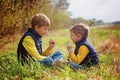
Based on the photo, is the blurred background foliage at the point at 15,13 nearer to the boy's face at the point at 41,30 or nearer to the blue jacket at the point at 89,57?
the boy's face at the point at 41,30

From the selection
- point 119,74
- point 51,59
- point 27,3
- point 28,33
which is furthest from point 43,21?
point 27,3

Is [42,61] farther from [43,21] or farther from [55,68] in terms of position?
[43,21]

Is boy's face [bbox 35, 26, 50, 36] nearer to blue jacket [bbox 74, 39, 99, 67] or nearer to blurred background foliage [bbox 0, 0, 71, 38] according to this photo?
blue jacket [bbox 74, 39, 99, 67]

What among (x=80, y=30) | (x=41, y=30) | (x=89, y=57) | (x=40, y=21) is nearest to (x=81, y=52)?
(x=89, y=57)

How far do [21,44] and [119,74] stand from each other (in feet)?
6.27

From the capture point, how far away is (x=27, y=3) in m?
8.23

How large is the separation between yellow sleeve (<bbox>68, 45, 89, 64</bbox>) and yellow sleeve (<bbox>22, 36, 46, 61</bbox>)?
0.58 metres

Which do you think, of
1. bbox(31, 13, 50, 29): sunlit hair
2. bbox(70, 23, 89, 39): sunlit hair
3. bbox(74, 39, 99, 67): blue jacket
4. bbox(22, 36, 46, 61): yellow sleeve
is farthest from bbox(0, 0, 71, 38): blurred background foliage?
bbox(74, 39, 99, 67): blue jacket

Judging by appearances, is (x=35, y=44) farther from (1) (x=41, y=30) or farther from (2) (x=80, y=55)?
(2) (x=80, y=55)

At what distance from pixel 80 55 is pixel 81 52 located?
0.07m

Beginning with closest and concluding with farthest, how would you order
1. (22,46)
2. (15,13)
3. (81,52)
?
(22,46), (81,52), (15,13)

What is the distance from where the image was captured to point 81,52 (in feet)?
19.6

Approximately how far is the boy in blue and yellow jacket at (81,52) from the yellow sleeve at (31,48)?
62 centimetres

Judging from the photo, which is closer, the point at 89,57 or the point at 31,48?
the point at 31,48
